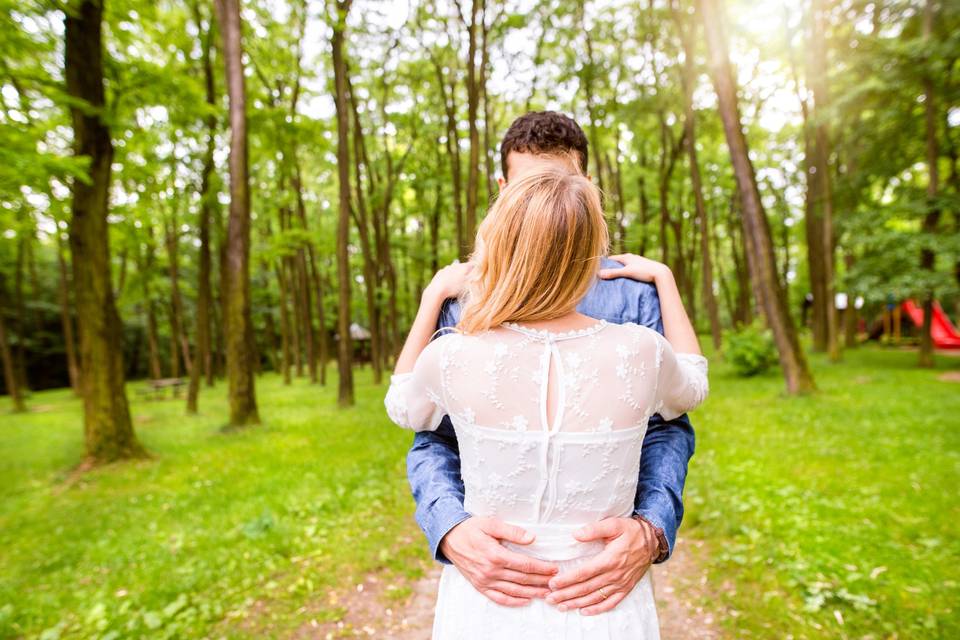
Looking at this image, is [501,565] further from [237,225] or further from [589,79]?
[589,79]

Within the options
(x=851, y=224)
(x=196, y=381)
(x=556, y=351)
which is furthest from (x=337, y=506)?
(x=851, y=224)

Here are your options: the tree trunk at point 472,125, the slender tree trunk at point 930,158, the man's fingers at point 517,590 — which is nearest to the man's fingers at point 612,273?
the man's fingers at point 517,590

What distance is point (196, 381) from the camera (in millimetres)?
15703

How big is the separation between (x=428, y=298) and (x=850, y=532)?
5264mm

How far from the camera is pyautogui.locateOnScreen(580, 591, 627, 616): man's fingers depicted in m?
1.36

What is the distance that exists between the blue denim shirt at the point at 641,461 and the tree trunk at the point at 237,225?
1004cm

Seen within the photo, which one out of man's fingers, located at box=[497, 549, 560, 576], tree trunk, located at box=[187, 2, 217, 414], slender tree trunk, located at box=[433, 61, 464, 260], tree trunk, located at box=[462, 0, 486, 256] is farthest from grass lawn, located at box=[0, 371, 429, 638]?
slender tree trunk, located at box=[433, 61, 464, 260]

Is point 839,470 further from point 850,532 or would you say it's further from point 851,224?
point 851,224

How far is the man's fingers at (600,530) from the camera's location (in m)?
1.35

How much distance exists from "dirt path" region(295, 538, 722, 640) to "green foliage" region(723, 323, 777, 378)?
11.4 metres

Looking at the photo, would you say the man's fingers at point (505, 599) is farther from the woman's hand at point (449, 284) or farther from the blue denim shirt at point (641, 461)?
the woman's hand at point (449, 284)

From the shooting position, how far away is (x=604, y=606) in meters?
1.36

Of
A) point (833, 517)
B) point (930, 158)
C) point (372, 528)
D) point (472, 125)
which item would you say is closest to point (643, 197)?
point (930, 158)

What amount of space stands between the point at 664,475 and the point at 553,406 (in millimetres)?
533
